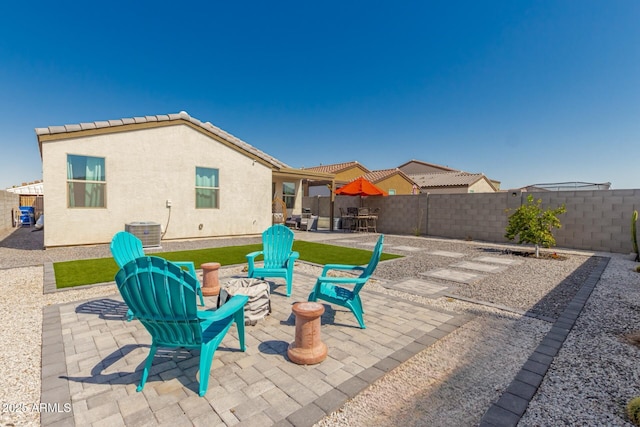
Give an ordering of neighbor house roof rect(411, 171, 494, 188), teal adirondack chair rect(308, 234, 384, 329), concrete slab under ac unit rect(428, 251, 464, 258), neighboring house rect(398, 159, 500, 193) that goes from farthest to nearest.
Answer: neighboring house rect(398, 159, 500, 193) → neighbor house roof rect(411, 171, 494, 188) → concrete slab under ac unit rect(428, 251, 464, 258) → teal adirondack chair rect(308, 234, 384, 329)

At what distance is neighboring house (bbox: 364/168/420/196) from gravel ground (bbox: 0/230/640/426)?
19.8 metres

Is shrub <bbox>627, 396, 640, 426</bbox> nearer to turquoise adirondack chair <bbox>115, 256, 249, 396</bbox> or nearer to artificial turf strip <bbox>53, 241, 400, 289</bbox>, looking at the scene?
turquoise adirondack chair <bbox>115, 256, 249, 396</bbox>

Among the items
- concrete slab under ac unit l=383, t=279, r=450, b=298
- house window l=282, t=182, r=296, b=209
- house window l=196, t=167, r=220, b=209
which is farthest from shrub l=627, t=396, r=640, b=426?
house window l=282, t=182, r=296, b=209

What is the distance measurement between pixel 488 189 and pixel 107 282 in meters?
34.0

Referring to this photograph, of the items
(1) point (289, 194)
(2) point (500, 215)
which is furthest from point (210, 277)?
(1) point (289, 194)

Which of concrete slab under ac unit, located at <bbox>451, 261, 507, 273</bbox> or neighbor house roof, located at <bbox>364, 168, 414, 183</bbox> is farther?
neighbor house roof, located at <bbox>364, 168, 414, 183</bbox>

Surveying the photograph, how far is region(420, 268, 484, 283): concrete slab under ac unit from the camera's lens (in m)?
5.97

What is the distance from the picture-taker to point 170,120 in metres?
10.2

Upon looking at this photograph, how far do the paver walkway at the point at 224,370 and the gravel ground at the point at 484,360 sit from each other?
0.46ft

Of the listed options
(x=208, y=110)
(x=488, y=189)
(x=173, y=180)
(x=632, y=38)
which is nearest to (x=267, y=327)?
(x=173, y=180)

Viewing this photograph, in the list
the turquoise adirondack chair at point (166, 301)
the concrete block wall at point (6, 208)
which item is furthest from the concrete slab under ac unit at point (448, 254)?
the concrete block wall at point (6, 208)

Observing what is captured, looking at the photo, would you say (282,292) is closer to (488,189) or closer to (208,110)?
(208,110)

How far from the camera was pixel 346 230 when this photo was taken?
1625 centimetres

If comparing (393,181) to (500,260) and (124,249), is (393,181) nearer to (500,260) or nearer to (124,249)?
(500,260)
